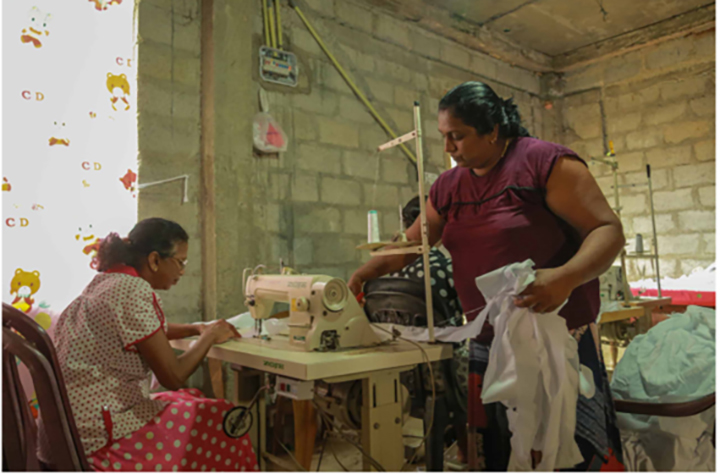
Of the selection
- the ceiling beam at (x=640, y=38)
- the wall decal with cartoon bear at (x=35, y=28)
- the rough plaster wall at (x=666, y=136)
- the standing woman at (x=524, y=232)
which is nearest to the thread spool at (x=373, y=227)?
the standing woman at (x=524, y=232)

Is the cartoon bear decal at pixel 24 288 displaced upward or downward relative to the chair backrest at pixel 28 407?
upward

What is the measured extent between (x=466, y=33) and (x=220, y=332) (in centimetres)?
359

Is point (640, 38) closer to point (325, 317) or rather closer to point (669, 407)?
point (669, 407)

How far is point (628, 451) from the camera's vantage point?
171cm

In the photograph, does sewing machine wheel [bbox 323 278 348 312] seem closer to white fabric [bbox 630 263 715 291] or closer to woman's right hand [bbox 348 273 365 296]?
woman's right hand [bbox 348 273 365 296]

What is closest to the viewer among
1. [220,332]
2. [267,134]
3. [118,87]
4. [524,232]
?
[524,232]

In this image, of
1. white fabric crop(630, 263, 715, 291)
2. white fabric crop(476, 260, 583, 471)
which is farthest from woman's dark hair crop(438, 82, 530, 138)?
white fabric crop(630, 263, 715, 291)

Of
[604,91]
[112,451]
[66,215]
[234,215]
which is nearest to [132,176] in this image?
[66,215]

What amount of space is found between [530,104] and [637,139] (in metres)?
1.08

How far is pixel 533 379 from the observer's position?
141 cm

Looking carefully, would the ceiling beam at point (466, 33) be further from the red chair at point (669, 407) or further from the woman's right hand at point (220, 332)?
the red chair at point (669, 407)

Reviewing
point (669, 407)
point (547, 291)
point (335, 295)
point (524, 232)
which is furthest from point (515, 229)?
point (669, 407)

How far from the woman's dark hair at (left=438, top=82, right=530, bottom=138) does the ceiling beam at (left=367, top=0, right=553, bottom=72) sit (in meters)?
2.48

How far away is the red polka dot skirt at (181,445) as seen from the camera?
150 centimetres
